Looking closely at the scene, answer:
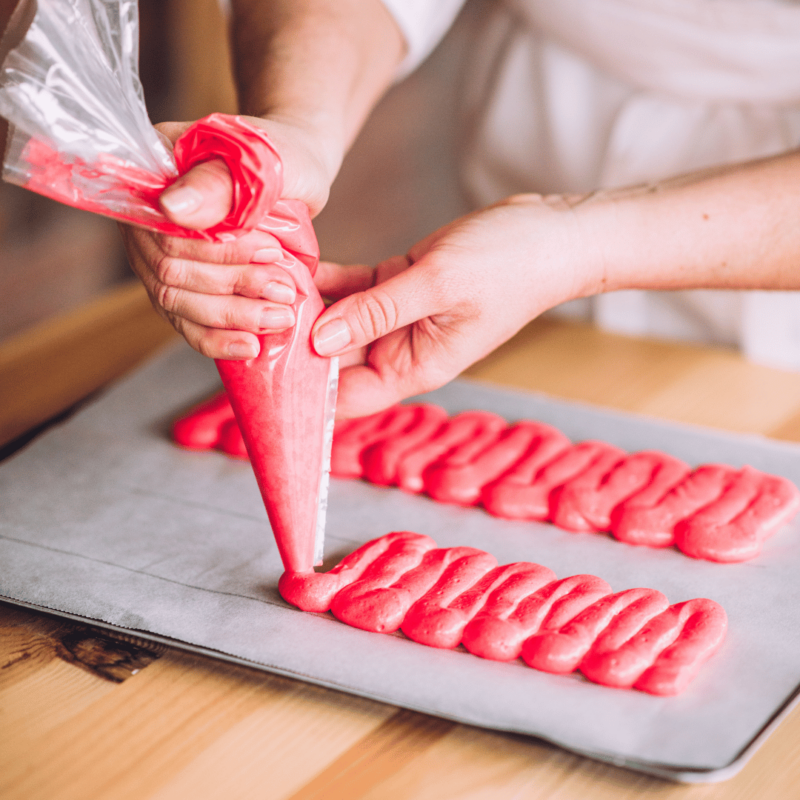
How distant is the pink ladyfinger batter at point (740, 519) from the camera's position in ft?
3.62

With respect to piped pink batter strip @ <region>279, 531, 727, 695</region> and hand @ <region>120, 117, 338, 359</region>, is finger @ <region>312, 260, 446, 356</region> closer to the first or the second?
hand @ <region>120, 117, 338, 359</region>

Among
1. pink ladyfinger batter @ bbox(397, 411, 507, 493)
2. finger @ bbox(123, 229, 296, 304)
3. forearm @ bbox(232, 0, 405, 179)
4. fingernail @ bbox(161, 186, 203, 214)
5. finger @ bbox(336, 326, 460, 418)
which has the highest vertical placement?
forearm @ bbox(232, 0, 405, 179)

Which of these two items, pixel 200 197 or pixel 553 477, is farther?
pixel 553 477

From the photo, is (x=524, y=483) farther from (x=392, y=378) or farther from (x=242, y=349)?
(x=242, y=349)

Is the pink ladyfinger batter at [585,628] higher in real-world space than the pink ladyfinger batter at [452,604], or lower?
lower

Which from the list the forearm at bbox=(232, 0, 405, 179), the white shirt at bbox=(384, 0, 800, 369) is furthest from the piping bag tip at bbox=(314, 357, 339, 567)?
the white shirt at bbox=(384, 0, 800, 369)

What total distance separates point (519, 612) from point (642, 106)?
1.02 metres

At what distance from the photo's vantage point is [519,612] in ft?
3.19

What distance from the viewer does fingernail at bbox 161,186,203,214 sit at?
0.85 m

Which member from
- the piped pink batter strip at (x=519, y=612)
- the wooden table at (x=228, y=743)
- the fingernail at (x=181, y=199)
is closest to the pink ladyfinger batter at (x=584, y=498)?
the piped pink batter strip at (x=519, y=612)

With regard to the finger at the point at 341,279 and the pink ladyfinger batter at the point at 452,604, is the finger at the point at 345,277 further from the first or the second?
the pink ladyfinger batter at the point at 452,604

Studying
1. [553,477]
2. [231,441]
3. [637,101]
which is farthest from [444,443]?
[637,101]

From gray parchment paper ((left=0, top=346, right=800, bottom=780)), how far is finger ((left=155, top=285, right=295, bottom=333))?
292 millimetres

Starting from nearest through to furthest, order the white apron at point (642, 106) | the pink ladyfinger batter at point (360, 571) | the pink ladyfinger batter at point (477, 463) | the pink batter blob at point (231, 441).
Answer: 1. the pink ladyfinger batter at point (360, 571)
2. the pink ladyfinger batter at point (477, 463)
3. the pink batter blob at point (231, 441)
4. the white apron at point (642, 106)
